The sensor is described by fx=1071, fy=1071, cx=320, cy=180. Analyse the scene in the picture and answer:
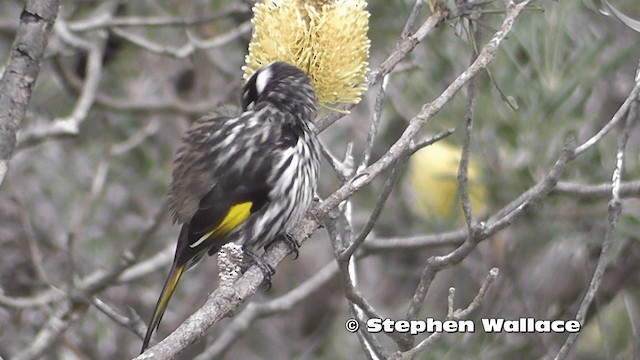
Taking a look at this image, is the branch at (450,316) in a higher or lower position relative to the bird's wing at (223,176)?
lower

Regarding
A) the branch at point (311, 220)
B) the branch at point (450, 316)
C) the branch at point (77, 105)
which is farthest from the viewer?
the branch at point (77, 105)

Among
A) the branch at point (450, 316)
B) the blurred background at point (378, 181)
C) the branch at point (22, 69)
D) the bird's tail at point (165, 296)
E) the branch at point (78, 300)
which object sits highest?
the blurred background at point (378, 181)

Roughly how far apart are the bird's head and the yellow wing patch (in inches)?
12.9

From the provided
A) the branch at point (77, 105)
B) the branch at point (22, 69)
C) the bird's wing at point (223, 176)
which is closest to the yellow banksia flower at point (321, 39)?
the bird's wing at point (223, 176)

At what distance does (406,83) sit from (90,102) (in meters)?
1.45

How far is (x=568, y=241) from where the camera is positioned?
4758mm

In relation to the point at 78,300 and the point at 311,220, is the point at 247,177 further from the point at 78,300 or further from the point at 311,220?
the point at 78,300

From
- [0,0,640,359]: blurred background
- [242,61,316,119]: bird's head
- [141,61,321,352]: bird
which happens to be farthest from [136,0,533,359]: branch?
[0,0,640,359]: blurred background

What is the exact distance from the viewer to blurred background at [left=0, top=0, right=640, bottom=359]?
430 cm

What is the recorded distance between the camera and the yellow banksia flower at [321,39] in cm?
285

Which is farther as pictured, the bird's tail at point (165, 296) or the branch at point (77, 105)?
the branch at point (77, 105)

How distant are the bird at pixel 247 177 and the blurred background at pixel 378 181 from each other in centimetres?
49

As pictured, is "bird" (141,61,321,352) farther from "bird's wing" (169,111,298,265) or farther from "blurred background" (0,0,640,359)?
"blurred background" (0,0,640,359)

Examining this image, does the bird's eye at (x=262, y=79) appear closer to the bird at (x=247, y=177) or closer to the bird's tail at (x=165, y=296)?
the bird at (x=247, y=177)
